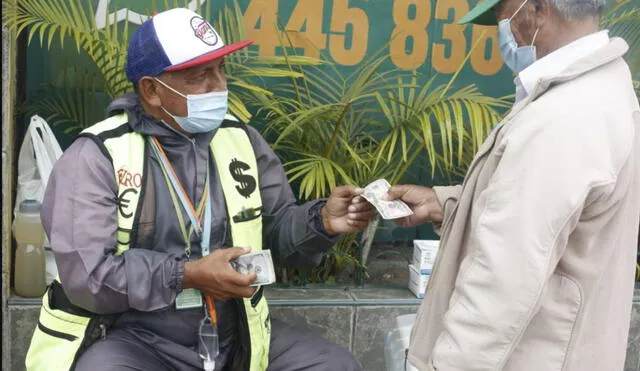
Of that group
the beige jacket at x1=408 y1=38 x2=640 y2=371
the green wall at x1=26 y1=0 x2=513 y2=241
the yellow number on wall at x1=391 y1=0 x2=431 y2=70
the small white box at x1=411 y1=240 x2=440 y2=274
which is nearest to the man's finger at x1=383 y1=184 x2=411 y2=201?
the beige jacket at x1=408 y1=38 x2=640 y2=371

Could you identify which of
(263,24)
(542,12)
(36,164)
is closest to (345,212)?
(542,12)

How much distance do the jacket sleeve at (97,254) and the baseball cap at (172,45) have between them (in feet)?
1.21

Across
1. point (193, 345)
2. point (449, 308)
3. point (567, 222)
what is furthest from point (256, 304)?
point (567, 222)

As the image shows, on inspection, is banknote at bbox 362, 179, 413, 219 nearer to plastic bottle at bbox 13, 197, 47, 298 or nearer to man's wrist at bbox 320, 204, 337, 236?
man's wrist at bbox 320, 204, 337, 236

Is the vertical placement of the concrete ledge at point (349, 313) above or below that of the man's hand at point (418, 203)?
below

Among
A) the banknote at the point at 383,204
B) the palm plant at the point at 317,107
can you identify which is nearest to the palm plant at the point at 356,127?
the palm plant at the point at 317,107

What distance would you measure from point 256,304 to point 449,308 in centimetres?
102

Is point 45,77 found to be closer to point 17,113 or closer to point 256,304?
point 17,113

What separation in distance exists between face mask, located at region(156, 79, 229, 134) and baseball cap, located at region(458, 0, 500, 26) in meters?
0.90

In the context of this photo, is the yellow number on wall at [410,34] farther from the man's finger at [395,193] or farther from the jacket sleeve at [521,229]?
the jacket sleeve at [521,229]

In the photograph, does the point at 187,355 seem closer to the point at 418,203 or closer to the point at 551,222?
the point at 418,203

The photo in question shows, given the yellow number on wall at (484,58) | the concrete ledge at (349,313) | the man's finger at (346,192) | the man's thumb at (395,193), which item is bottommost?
the concrete ledge at (349,313)

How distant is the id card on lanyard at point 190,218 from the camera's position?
2803 millimetres

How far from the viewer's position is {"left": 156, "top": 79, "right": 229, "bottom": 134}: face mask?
2855mm
